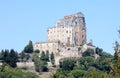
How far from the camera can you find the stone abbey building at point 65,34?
96438mm

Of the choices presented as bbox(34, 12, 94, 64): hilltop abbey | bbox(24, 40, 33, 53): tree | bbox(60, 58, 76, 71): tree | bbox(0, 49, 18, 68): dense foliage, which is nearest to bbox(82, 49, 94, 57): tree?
bbox(34, 12, 94, 64): hilltop abbey

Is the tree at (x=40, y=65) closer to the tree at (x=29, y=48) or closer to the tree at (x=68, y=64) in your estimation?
the tree at (x=68, y=64)

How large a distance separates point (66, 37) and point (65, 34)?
→ 101 cm

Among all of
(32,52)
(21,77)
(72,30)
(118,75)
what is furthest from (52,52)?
(118,75)

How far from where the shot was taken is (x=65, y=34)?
101562 mm

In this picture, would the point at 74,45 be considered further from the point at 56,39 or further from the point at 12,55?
the point at 12,55

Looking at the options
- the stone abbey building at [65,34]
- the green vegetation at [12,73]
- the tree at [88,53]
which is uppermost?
the stone abbey building at [65,34]

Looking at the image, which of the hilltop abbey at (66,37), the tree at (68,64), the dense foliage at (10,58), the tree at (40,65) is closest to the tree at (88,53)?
the hilltop abbey at (66,37)

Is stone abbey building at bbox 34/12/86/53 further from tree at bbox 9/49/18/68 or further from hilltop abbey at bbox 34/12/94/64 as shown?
tree at bbox 9/49/18/68

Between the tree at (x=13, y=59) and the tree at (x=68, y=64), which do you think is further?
the tree at (x=13, y=59)

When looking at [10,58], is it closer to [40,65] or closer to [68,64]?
[40,65]

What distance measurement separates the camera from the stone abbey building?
96.4 metres

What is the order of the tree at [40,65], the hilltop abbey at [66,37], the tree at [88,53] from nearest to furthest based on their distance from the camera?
the tree at [40,65] < the tree at [88,53] < the hilltop abbey at [66,37]

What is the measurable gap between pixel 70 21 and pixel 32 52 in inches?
599
